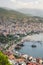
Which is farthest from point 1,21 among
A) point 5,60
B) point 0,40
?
point 5,60

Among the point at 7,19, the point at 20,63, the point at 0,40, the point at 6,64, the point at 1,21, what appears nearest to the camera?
the point at 6,64

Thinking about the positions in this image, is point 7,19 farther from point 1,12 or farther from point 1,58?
point 1,58

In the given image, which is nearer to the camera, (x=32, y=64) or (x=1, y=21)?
(x=32, y=64)

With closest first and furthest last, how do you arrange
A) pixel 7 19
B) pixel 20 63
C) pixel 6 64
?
1. pixel 6 64
2. pixel 20 63
3. pixel 7 19

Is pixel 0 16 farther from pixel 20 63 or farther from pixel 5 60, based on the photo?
pixel 5 60

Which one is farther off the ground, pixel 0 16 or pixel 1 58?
pixel 1 58

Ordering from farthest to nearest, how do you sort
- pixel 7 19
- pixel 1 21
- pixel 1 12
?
pixel 1 12 → pixel 7 19 → pixel 1 21

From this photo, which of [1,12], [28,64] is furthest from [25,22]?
[28,64]

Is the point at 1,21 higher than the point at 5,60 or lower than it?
lower

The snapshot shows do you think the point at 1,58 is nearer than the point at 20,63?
Yes
